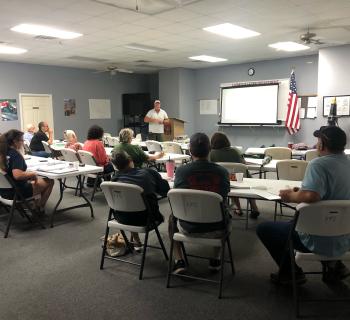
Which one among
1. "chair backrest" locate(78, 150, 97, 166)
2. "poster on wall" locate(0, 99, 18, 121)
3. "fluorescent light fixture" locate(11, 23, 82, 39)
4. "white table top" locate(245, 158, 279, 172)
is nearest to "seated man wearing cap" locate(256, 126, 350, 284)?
"white table top" locate(245, 158, 279, 172)

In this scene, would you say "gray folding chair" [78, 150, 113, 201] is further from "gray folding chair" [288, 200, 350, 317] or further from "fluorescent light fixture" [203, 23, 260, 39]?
"gray folding chair" [288, 200, 350, 317]

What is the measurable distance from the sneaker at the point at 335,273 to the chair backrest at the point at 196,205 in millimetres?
1051

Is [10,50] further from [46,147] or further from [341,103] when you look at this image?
[341,103]

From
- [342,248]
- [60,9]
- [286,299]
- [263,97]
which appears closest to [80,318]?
[286,299]

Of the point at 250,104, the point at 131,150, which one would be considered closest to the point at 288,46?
the point at 250,104

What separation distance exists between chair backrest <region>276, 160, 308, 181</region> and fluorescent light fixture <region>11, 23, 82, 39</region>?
14.2ft

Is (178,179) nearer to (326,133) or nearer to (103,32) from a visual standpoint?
(326,133)

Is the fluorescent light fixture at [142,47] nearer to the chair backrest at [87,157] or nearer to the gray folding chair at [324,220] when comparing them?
the chair backrest at [87,157]

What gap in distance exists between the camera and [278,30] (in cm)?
619

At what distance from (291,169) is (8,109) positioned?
8063 mm

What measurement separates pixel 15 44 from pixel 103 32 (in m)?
2.20

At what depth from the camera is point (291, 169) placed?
13.2 ft

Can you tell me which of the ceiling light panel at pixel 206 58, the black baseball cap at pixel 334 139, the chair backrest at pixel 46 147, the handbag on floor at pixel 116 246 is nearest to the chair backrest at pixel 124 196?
the handbag on floor at pixel 116 246

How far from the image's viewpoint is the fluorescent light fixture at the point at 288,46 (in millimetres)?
7405
